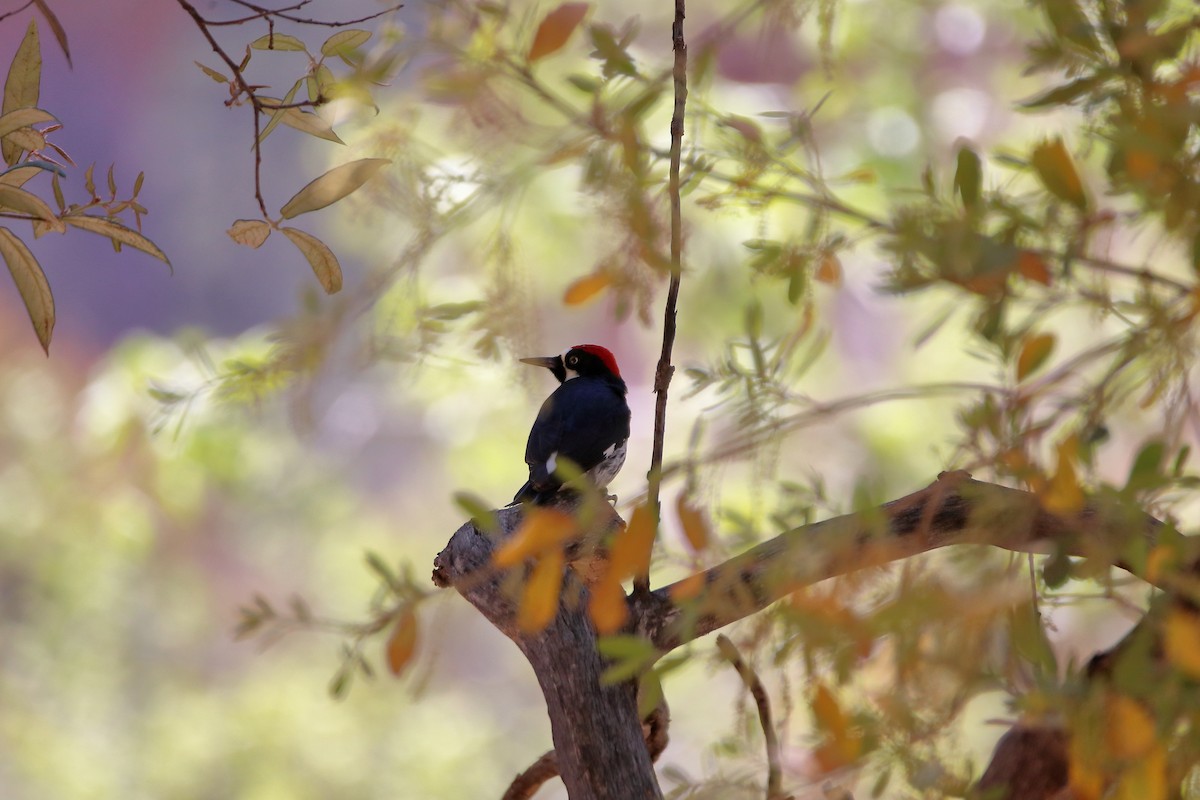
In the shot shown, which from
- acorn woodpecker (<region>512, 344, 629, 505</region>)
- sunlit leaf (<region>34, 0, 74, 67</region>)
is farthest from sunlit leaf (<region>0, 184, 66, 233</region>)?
acorn woodpecker (<region>512, 344, 629, 505</region>)

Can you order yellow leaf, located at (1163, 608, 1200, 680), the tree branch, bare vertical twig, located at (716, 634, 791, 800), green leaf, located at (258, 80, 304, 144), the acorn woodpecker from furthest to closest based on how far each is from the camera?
the acorn woodpecker < bare vertical twig, located at (716, 634, 791, 800) < green leaf, located at (258, 80, 304, 144) < the tree branch < yellow leaf, located at (1163, 608, 1200, 680)

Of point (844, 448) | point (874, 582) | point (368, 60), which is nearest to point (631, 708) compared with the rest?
point (874, 582)

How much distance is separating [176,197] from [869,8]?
3444 mm

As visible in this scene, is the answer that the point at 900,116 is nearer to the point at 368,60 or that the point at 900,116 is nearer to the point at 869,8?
the point at 869,8

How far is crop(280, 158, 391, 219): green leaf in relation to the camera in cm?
74

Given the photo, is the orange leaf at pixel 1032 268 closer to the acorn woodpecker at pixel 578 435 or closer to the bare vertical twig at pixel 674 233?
the bare vertical twig at pixel 674 233

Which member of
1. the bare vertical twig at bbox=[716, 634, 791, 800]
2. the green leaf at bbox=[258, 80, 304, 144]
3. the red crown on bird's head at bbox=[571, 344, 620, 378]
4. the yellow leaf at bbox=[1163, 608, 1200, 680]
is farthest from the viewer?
the red crown on bird's head at bbox=[571, 344, 620, 378]

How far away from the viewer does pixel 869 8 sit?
138 inches

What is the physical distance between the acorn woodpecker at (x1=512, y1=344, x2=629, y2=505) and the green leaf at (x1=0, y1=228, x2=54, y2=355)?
0.92 metres

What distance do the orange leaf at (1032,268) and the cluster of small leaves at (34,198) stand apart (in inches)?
21.8

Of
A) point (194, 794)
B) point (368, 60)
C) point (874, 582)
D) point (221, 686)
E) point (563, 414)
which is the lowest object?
point (874, 582)

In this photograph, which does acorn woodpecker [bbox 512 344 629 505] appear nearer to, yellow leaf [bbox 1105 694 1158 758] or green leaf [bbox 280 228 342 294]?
green leaf [bbox 280 228 342 294]

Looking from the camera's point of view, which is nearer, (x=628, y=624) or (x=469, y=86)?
(x=469, y=86)

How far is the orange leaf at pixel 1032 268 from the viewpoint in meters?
0.55
